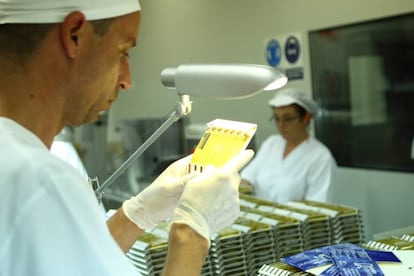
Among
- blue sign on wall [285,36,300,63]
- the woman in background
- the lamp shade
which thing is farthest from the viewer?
blue sign on wall [285,36,300,63]

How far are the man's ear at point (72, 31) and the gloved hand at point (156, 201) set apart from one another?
47 centimetres

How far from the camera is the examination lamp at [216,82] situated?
94 centimetres

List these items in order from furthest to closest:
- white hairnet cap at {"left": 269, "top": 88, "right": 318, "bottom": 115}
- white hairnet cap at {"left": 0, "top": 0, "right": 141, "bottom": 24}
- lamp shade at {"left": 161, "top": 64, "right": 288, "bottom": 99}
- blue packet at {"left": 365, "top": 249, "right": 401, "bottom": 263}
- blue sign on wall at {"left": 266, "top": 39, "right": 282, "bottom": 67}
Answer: blue sign on wall at {"left": 266, "top": 39, "right": 282, "bottom": 67}
white hairnet cap at {"left": 269, "top": 88, "right": 318, "bottom": 115}
blue packet at {"left": 365, "top": 249, "right": 401, "bottom": 263}
lamp shade at {"left": 161, "top": 64, "right": 288, "bottom": 99}
white hairnet cap at {"left": 0, "top": 0, "right": 141, "bottom": 24}

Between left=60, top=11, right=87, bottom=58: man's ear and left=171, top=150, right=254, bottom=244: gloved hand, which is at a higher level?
left=60, top=11, right=87, bottom=58: man's ear

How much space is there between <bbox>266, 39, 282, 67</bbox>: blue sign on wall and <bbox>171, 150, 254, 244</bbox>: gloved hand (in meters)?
2.39

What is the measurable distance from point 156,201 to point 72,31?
53cm

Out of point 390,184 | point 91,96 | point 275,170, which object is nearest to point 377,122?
point 390,184

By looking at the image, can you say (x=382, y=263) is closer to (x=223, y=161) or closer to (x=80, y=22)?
(x=223, y=161)

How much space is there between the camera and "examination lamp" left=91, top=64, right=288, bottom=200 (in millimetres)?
937

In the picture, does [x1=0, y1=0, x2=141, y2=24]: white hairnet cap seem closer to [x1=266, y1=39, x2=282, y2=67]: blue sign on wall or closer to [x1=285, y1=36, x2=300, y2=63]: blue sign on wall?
[x1=285, y1=36, x2=300, y2=63]: blue sign on wall

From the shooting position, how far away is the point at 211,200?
1029mm

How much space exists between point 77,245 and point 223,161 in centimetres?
42

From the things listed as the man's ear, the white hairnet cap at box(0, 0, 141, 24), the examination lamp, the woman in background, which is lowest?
the woman in background

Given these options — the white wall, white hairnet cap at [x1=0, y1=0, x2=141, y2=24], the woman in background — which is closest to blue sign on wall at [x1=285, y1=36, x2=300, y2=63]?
the white wall
